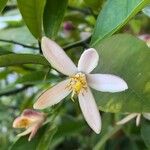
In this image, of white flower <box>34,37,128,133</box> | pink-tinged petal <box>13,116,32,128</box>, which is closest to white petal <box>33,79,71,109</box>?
white flower <box>34,37,128,133</box>

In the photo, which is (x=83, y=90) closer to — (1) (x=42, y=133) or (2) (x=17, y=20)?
(1) (x=42, y=133)

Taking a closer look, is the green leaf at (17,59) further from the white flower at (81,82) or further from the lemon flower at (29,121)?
the lemon flower at (29,121)

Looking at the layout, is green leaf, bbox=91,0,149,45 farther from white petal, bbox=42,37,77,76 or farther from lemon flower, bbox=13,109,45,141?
lemon flower, bbox=13,109,45,141

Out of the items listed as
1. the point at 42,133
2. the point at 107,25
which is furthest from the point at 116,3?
the point at 42,133

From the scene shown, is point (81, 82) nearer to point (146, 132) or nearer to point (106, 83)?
point (106, 83)

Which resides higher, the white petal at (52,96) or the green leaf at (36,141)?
the white petal at (52,96)

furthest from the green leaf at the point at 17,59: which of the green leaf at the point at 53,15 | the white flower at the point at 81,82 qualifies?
the green leaf at the point at 53,15

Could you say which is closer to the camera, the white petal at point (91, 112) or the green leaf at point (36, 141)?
the white petal at point (91, 112)
